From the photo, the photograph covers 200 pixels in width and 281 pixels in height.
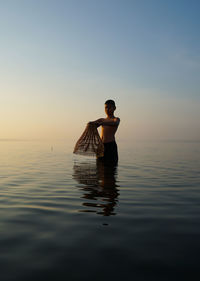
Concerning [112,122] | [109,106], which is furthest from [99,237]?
[109,106]

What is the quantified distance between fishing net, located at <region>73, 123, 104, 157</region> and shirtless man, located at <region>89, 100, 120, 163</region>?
21cm

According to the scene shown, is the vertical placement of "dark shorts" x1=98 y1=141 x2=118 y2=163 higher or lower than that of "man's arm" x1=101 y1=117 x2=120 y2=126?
lower

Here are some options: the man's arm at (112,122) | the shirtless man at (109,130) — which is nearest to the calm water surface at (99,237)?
the man's arm at (112,122)

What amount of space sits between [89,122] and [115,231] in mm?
A: 6762

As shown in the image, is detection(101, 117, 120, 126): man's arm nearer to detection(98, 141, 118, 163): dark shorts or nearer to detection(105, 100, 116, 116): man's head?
detection(105, 100, 116, 116): man's head

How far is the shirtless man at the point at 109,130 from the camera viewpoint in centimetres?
976

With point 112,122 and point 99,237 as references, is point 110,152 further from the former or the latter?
point 99,237

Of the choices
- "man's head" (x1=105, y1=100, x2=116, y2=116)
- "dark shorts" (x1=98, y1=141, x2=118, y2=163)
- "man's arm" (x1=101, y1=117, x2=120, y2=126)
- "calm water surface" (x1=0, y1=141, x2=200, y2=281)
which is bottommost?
"calm water surface" (x1=0, y1=141, x2=200, y2=281)

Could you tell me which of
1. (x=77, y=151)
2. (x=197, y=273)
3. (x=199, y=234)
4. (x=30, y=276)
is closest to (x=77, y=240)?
(x=30, y=276)

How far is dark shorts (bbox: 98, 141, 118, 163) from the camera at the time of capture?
405 inches

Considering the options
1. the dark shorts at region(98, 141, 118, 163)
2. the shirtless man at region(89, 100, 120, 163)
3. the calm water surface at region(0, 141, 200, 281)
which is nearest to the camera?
the calm water surface at region(0, 141, 200, 281)

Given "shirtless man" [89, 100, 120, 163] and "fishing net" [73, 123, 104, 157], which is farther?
"fishing net" [73, 123, 104, 157]

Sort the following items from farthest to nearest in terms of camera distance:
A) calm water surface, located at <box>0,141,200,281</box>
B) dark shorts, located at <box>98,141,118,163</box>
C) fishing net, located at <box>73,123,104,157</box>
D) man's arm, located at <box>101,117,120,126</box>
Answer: fishing net, located at <box>73,123,104,157</box> → dark shorts, located at <box>98,141,118,163</box> → man's arm, located at <box>101,117,120,126</box> → calm water surface, located at <box>0,141,200,281</box>

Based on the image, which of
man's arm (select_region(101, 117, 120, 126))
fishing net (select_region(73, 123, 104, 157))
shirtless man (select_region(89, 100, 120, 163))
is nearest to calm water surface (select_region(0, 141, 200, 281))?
man's arm (select_region(101, 117, 120, 126))
